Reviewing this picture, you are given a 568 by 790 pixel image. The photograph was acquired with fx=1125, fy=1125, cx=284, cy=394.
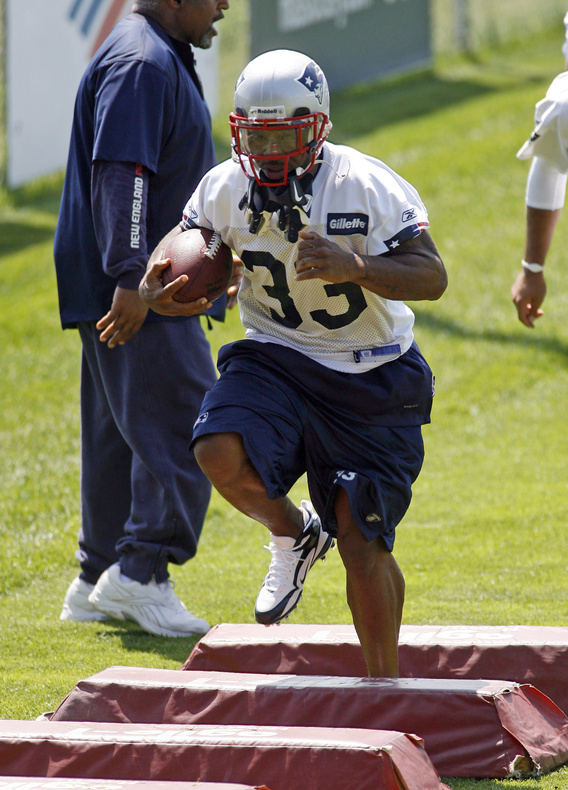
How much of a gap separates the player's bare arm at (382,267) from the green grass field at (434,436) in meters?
1.43

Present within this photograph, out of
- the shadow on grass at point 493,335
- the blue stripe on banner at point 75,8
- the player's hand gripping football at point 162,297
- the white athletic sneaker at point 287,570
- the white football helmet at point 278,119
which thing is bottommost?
the shadow on grass at point 493,335

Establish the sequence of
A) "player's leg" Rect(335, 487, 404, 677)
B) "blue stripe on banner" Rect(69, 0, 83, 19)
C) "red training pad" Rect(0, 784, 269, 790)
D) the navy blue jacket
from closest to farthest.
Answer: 1. "red training pad" Rect(0, 784, 269, 790)
2. "player's leg" Rect(335, 487, 404, 677)
3. the navy blue jacket
4. "blue stripe on banner" Rect(69, 0, 83, 19)

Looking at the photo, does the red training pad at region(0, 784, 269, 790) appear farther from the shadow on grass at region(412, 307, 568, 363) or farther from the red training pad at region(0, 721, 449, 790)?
the shadow on grass at region(412, 307, 568, 363)

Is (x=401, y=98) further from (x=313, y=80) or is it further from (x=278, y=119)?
(x=278, y=119)

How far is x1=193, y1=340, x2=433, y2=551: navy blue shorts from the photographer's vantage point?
3.53 m

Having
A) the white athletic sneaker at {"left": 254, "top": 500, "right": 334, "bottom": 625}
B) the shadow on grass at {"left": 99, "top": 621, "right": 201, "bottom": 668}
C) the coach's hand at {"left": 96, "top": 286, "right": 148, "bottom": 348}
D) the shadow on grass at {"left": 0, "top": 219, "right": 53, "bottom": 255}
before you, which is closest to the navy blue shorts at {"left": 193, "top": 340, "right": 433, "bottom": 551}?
the white athletic sneaker at {"left": 254, "top": 500, "right": 334, "bottom": 625}

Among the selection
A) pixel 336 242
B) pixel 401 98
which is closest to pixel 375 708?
pixel 336 242

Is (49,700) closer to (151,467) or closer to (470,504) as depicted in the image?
(151,467)

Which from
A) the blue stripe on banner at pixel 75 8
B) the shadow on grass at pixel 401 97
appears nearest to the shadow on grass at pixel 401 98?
the shadow on grass at pixel 401 97

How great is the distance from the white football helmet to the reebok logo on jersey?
0.18 m

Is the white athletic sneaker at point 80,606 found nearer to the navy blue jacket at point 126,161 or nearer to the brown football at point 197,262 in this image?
the navy blue jacket at point 126,161

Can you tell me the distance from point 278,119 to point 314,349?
755 mm

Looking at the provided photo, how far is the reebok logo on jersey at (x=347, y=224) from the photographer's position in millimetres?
3496

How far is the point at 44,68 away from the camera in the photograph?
1153 cm
